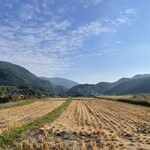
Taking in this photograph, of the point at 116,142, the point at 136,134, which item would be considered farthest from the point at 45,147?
the point at 136,134

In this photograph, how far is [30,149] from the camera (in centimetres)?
1477

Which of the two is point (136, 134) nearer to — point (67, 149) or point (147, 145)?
point (147, 145)

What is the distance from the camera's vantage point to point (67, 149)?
14.9m

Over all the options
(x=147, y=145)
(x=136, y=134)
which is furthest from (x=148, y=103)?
(x=147, y=145)

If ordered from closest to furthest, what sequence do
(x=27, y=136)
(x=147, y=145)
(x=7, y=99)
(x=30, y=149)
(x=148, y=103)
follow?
(x=30, y=149) < (x=147, y=145) < (x=27, y=136) < (x=148, y=103) < (x=7, y=99)

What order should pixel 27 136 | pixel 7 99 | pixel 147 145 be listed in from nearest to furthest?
1. pixel 147 145
2. pixel 27 136
3. pixel 7 99

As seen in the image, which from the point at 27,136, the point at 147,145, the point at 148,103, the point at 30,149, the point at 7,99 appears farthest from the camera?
the point at 7,99

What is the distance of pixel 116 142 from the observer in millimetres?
16578

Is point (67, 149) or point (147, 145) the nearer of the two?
point (67, 149)

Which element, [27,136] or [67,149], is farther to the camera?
[27,136]

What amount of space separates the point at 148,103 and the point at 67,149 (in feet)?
162

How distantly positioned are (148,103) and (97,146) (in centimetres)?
4836

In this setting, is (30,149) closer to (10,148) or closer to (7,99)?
(10,148)

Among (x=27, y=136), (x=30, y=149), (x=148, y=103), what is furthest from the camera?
(x=148, y=103)
